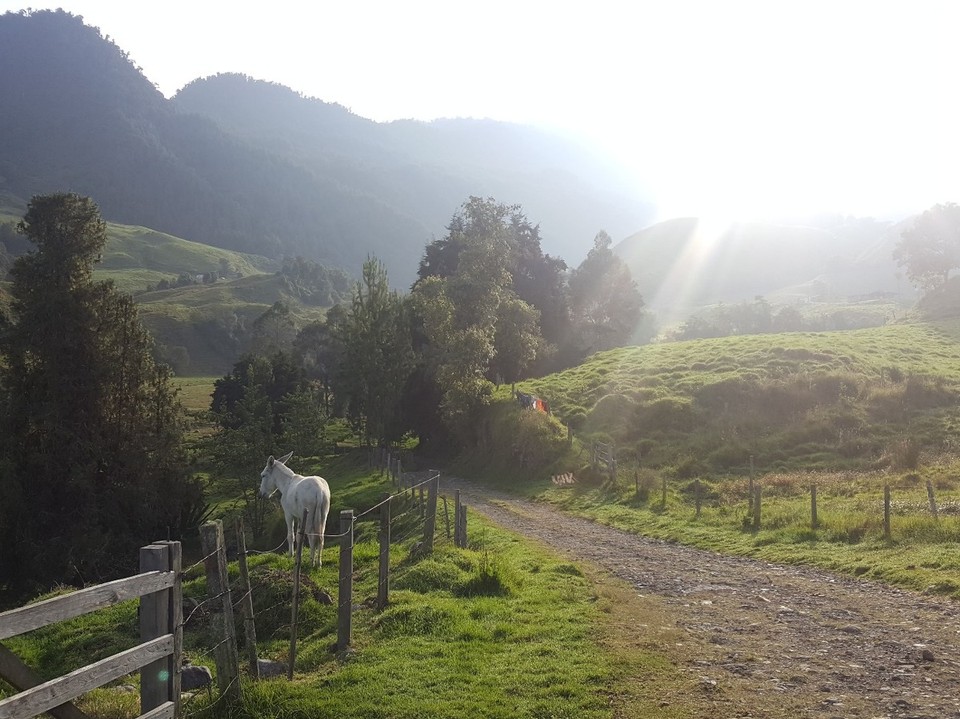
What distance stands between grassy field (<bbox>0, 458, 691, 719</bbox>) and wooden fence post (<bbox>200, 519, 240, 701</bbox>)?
0.24 m

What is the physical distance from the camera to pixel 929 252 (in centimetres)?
9238

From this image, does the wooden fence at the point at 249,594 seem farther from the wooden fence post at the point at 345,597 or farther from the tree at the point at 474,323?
the tree at the point at 474,323

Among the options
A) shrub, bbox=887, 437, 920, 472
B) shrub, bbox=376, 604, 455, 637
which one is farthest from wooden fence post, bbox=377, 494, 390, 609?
shrub, bbox=887, 437, 920, 472

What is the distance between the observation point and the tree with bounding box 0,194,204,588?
29656 mm

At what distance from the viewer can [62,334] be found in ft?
99.6

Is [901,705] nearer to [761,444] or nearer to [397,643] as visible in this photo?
[397,643]

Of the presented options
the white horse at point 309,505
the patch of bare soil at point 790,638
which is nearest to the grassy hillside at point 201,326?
the white horse at point 309,505

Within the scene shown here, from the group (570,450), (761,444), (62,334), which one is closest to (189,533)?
(62,334)

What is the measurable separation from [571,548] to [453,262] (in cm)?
4850

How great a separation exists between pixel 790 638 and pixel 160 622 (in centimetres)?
937

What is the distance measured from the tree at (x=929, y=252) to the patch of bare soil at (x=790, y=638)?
95094 millimetres

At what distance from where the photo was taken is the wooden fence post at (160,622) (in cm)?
628

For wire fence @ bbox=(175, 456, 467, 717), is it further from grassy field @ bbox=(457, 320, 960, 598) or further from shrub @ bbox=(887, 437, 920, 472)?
shrub @ bbox=(887, 437, 920, 472)

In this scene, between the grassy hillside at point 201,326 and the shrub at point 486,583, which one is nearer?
the shrub at point 486,583
